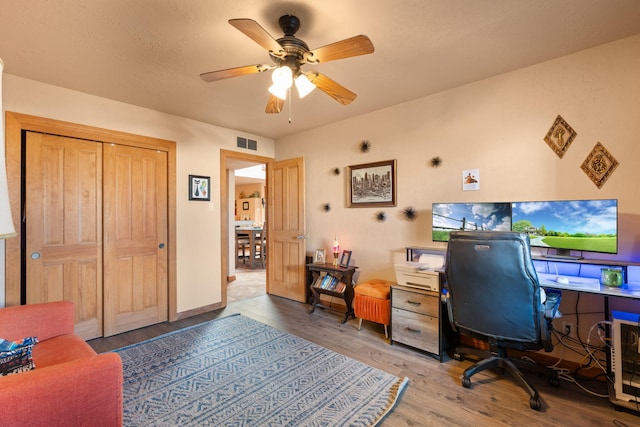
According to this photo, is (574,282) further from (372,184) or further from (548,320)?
(372,184)

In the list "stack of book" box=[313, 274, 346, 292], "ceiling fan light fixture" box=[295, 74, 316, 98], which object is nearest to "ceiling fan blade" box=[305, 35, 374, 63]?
"ceiling fan light fixture" box=[295, 74, 316, 98]

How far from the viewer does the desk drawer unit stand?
2559 millimetres

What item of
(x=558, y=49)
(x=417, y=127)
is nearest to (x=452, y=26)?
(x=558, y=49)

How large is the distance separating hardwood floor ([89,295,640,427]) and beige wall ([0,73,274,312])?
829mm

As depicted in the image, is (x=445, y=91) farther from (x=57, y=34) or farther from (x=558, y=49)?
(x=57, y=34)

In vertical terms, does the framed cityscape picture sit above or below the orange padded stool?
above

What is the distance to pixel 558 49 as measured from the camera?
226 centimetres

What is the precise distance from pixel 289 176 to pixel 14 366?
133 inches

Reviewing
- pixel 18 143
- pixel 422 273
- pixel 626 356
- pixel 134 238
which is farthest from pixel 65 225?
pixel 626 356

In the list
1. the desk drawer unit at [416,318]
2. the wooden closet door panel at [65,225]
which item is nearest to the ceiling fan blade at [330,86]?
the desk drawer unit at [416,318]

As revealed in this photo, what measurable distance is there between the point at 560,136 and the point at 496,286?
1413mm

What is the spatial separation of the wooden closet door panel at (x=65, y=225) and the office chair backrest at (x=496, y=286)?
3.39 meters

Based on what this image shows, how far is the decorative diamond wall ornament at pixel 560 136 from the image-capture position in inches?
92.6

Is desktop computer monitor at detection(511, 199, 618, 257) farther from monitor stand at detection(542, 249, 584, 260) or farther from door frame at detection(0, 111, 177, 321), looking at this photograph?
door frame at detection(0, 111, 177, 321)
